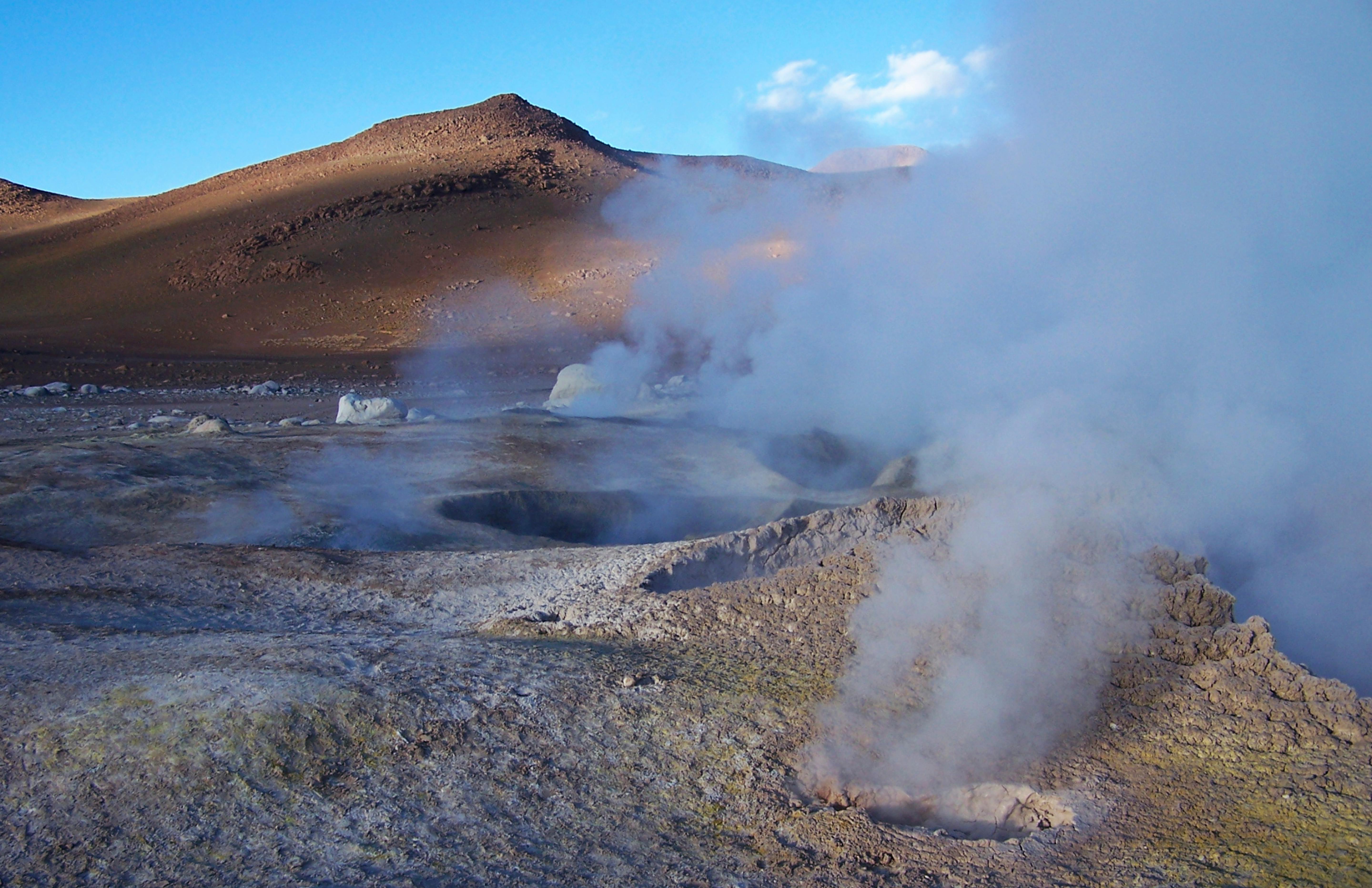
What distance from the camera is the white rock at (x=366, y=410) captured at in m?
11.0

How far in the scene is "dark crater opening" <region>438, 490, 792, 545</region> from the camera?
7930 millimetres

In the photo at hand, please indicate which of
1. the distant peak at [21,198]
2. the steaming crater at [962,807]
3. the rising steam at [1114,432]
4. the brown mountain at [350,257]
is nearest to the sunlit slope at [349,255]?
the brown mountain at [350,257]

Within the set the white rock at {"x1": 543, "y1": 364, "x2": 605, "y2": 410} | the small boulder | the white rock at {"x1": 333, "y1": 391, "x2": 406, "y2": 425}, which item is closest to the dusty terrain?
the small boulder

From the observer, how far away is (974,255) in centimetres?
807

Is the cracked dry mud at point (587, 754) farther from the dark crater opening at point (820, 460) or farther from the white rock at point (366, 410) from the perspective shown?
the white rock at point (366, 410)

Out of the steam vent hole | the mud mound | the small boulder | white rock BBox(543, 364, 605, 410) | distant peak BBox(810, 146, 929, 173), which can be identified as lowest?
the steam vent hole

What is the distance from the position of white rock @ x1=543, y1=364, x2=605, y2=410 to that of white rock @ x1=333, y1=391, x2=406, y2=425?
2.42 metres

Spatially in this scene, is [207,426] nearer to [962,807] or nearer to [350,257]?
[962,807]

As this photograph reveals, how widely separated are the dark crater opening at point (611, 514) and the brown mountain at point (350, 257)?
42.1 ft

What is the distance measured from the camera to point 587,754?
3.33 meters

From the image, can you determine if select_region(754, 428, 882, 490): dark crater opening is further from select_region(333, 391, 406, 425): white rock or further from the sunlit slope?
the sunlit slope

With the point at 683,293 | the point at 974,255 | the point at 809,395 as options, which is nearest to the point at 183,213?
the point at 683,293

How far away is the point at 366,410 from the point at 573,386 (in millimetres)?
3314

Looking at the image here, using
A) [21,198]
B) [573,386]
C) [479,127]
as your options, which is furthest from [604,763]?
[21,198]
